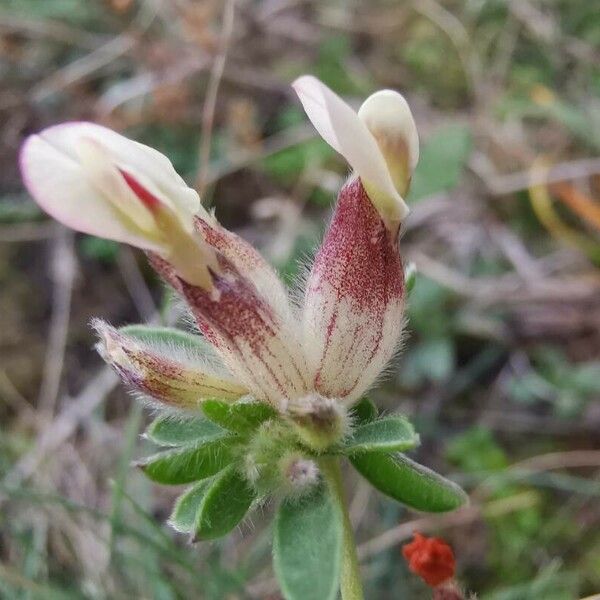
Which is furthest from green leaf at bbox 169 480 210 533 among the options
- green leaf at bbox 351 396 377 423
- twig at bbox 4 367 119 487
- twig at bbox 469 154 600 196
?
twig at bbox 469 154 600 196

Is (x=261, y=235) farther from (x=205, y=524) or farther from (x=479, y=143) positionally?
(x=205, y=524)

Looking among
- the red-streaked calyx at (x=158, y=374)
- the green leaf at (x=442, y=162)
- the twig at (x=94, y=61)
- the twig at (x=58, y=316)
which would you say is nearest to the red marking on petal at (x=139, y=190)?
the red-streaked calyx at (x=158, y=374)

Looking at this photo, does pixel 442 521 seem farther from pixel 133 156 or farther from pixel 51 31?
pixel 51 31

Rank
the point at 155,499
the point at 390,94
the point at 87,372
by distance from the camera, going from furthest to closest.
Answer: the point at 87,372, the point at 155,499, the point at 390,94

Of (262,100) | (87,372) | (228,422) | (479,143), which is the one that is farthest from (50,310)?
(228,422)

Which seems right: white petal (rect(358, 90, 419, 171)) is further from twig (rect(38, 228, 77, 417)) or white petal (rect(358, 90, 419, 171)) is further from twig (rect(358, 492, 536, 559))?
twig (rect(38, 228, 77, 417))
